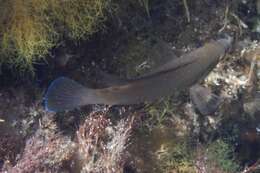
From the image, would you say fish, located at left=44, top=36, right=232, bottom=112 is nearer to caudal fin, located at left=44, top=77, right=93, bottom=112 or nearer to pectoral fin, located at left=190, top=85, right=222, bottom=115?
caudal fin, located at left=44, top=77, right=93, bottom=112

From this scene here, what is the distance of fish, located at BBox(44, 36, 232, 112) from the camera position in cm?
443

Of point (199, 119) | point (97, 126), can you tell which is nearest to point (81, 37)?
point (97, 126)

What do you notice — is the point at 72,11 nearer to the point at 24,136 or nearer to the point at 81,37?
the point at 81,37

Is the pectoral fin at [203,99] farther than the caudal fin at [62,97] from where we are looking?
Yes

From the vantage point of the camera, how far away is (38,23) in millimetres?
4797

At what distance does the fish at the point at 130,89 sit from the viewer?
174 inches

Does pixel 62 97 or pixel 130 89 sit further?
pixel 62 97

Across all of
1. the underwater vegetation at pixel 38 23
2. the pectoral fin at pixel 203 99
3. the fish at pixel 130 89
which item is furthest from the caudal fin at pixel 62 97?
the pectoral fin at pixel 203 99

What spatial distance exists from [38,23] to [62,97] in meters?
1.05

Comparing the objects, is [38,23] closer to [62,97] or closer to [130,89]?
[62,97]

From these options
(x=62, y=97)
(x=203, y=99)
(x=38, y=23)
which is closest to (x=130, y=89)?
(x=62, y=97)

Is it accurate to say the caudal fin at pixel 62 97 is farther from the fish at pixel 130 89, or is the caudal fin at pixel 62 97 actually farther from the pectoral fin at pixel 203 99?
the pectoral fin at pixel 203 99

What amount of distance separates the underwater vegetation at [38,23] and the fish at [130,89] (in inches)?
27.2

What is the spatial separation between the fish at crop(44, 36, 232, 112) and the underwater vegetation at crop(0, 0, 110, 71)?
0.69 metres
